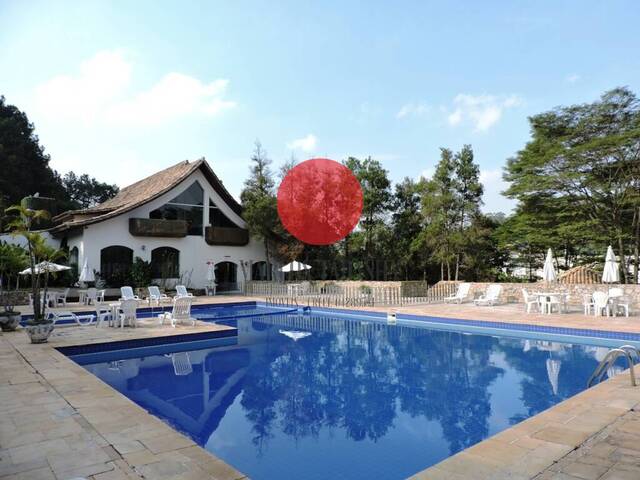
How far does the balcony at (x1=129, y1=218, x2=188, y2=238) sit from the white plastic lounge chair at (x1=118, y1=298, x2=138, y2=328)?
1023cm

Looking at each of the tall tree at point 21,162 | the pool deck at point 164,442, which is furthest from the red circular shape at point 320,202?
the tall tree at point 21,162

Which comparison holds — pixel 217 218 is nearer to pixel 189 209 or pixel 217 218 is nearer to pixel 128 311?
pixel 189 209

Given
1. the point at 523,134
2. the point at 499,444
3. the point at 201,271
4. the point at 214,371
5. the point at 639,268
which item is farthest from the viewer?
the point at 201,271

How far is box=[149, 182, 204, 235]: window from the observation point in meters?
21.2

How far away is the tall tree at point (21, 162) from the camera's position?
94.8 feet

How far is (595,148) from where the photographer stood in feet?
52.6

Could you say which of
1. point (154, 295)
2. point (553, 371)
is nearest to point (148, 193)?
point (154, 295)

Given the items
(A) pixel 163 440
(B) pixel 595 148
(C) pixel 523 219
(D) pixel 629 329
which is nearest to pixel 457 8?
(D) pixel 629 329

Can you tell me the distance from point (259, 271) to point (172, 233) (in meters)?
5.51

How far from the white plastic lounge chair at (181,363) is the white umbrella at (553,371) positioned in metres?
5.50

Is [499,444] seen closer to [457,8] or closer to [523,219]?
[457,8]

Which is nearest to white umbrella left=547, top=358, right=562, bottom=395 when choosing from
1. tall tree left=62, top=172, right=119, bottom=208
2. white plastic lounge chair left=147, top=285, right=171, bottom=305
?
white plastic lounge chair left=147, top=285, right=171, bottom=305

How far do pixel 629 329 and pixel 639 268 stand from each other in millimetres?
9021

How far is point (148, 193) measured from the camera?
21438 millimetres
